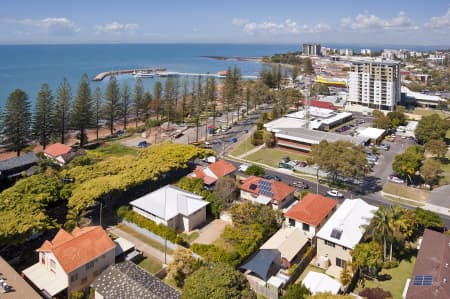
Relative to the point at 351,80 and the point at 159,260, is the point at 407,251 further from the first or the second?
the point at 351,80

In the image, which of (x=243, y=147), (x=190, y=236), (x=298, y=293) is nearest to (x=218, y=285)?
(x=298, y=293)

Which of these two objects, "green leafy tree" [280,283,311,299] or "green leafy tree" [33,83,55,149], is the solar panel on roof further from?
"green leafy tree" [33,83,55,149]

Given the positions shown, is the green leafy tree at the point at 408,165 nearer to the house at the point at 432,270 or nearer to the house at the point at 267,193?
the house at the point at 267,193

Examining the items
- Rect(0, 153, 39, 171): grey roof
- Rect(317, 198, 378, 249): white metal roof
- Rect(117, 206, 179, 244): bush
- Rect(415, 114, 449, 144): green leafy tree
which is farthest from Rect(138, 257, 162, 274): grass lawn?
Rect(415, 114, 449, 144): green leafy tree

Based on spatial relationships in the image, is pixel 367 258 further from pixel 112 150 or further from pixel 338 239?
pixel 112 150

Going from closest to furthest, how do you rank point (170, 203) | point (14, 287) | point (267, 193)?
point (14, 287)
point (170, 203)
point (267, 193)

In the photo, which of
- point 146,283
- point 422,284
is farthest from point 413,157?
point 146,283
